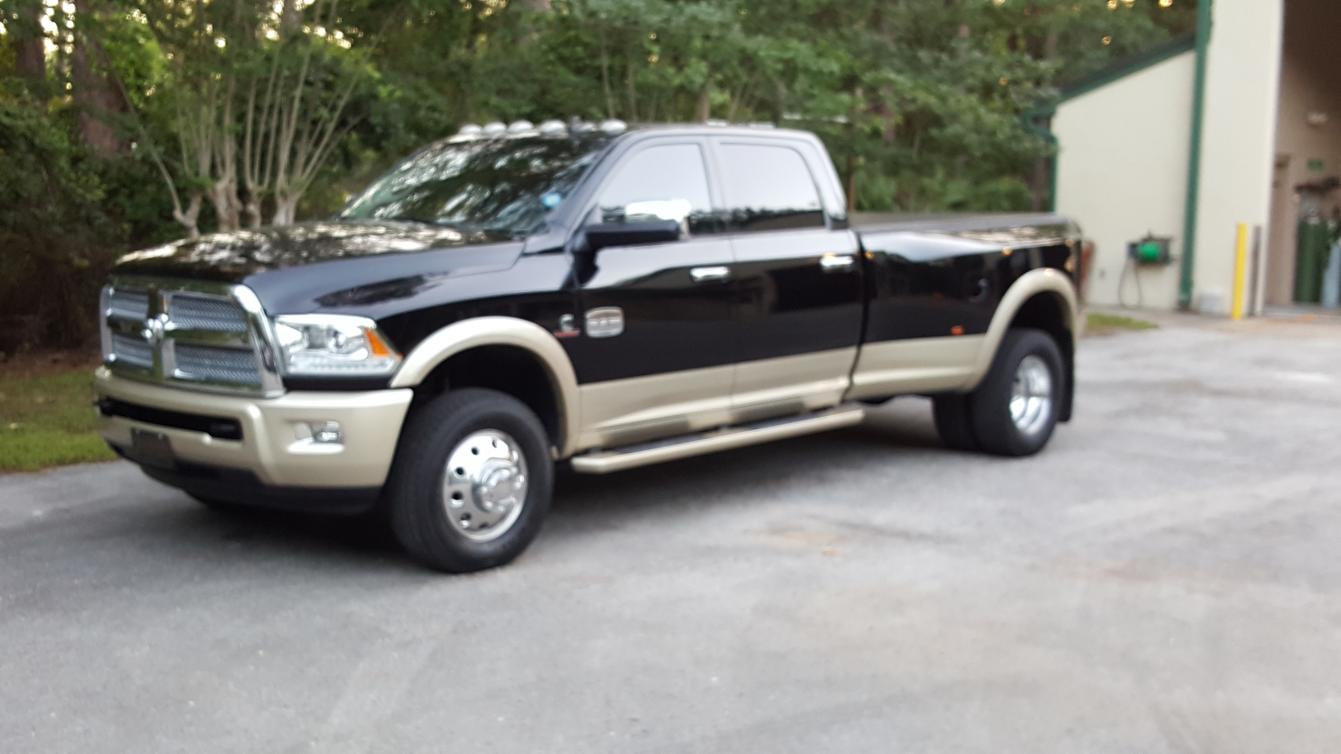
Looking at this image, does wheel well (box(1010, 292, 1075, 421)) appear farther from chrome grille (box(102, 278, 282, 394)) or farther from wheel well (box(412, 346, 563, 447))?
chrome grille (box(102, 278, 282, 394))

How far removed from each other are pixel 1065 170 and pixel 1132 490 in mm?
14224

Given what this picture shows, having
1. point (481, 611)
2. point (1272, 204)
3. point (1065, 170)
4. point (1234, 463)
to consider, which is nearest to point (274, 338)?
point (481, 611)

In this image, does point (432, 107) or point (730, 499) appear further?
point (432, 107)

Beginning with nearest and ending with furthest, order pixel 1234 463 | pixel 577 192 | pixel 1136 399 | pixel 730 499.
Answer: pixel 577 192
pixel 730 499
pixel 1234 463
pixel 1136 399

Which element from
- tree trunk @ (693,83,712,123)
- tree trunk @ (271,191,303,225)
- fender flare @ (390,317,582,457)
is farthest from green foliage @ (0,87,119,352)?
fender flare @ (390,317,582,457)

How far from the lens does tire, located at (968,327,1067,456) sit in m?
8.56

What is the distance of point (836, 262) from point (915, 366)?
0.96 metres

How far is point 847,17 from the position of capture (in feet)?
56.7

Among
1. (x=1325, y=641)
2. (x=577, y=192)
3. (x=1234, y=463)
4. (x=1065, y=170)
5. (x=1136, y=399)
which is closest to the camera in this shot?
(x=1325, y=641)

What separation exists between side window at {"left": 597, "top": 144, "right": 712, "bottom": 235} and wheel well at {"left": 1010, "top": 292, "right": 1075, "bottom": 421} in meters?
2.99

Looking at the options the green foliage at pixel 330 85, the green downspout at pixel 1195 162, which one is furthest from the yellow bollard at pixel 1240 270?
the green foliage at pixel 330 85

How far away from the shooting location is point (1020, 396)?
8773 millimetres

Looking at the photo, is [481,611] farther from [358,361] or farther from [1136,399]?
[1136,399]

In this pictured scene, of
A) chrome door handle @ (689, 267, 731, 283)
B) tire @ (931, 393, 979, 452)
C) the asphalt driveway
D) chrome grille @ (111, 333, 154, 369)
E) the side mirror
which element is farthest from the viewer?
tire @ (931, 393, 979, 452)
